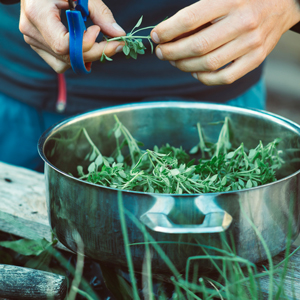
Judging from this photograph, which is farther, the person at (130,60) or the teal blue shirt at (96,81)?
the teal blue shirt at (96,81)

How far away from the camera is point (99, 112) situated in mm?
1104

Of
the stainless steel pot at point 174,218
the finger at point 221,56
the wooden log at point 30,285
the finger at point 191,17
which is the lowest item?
the wooden log at point 30,285

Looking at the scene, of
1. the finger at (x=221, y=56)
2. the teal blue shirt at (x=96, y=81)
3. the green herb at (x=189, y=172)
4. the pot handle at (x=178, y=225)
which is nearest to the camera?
the pot handle at (x=178, y=225)

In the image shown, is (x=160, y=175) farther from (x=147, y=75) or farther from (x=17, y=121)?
(x=17, y=121)

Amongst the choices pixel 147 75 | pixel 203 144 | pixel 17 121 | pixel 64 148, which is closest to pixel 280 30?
pixel 203 144

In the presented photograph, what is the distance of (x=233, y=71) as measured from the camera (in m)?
0.96

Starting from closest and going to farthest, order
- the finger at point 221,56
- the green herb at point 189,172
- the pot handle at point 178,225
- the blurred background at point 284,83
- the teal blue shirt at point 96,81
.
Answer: the pot handle at point 178,225
the green herb at point 189,172
the finger at point 221,56
the teal blue shirt at point 96,81
the blurred background at point 284,83

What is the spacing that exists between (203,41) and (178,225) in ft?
1.47

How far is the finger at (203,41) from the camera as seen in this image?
2.86ft

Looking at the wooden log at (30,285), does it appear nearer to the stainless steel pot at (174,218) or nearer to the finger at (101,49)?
the stainless steel pot at (174,218)

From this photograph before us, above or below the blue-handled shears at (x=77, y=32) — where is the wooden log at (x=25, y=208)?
below

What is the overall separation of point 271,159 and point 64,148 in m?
0.56

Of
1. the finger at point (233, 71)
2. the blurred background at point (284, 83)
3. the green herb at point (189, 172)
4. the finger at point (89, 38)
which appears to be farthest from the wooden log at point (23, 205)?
the blurred background at point (284, 83)

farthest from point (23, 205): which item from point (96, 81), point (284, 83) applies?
point (284, 83)
